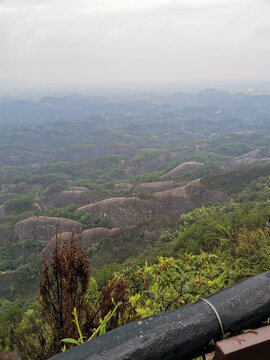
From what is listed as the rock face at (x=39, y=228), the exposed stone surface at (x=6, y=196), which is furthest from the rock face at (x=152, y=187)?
the exposed stone surface at (x=6, y=196)

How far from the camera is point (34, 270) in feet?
155

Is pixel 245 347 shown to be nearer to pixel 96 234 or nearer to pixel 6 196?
pixel 96 234

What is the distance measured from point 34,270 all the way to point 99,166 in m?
101

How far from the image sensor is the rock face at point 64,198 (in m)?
88.5

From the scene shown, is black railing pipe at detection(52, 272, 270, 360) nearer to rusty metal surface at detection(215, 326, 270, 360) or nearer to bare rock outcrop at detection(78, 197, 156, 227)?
rusty metal surface at detection(215, 326, 270, 360)

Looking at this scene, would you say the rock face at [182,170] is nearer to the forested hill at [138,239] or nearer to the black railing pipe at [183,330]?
the forested hill at [138,239]

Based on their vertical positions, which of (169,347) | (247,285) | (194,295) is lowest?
(194,295)

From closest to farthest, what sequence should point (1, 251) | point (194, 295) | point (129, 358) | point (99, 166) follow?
point (129, 358) → point (194, 295) → point (1, 251) → point (99, 166)

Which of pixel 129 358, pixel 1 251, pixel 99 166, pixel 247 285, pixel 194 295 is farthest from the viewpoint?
pixel 99 166

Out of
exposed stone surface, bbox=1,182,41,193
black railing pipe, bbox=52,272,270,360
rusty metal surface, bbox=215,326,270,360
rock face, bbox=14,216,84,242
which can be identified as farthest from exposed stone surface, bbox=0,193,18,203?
rusty metal surface, bbox=215,326,270,360

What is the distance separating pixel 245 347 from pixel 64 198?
9264 cm

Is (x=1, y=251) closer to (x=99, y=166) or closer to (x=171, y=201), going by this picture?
(x=171, y=201)

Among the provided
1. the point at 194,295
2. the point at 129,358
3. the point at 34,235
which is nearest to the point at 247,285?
the point at 129,358

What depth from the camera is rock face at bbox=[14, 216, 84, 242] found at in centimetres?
5916
